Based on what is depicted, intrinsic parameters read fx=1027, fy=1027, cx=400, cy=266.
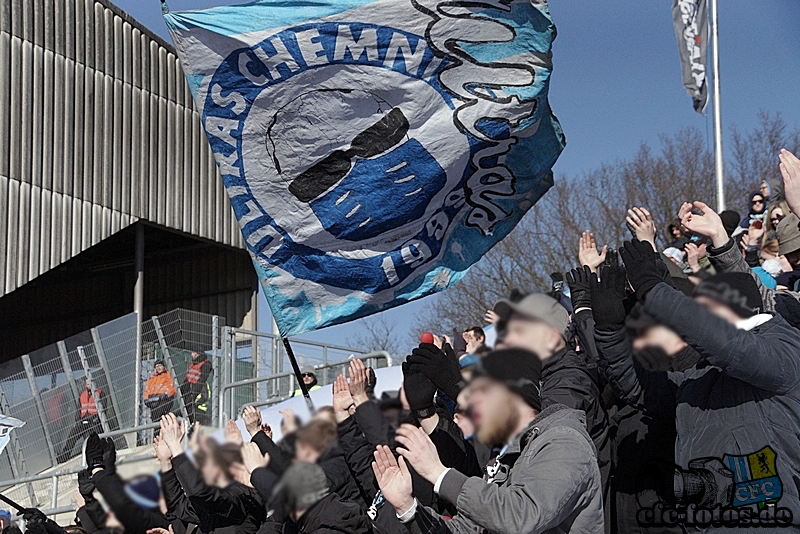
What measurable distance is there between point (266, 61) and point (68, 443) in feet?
33.7

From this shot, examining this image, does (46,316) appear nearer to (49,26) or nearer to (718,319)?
(49,26)

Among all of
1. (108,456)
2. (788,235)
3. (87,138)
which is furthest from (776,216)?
(87,138)

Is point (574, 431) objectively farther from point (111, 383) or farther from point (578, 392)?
point (111, 383)

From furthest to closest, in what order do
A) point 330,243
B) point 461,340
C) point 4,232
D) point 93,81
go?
point 93,81 < point 4,232 < point 461,340 < point 330,243

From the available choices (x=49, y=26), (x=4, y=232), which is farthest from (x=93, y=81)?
(x=4, y=232)

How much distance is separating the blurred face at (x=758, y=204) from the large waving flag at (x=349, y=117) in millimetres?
3207

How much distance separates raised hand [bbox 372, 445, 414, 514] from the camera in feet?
11.0

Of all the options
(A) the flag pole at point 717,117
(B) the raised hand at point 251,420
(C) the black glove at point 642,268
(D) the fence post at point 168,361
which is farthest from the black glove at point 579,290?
(D) the fence post at point 168,361

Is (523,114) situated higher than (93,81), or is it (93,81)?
(93,81)

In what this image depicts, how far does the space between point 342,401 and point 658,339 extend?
2.08 m

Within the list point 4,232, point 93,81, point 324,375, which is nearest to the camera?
point 324,375

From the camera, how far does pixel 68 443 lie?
14742 mm

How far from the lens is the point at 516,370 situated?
3.41 metres

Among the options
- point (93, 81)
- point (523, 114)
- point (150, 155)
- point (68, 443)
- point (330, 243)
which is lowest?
point (68, 443)
